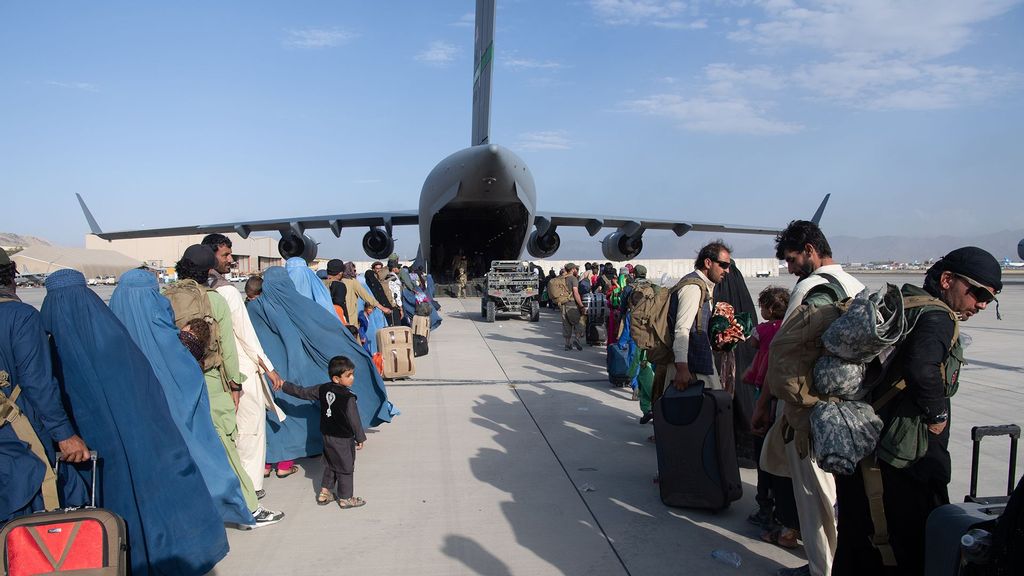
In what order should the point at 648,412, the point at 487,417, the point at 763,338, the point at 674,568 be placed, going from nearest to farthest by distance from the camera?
the point at 674,568
the point at 763,338
the point at 648,412
the point at 487,417

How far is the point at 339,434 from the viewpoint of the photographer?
439cm

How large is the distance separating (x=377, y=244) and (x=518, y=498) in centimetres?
2113

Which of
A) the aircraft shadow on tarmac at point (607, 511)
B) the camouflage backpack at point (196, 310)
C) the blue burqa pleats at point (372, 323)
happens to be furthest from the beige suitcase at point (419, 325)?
the camouflage backpack at point (196, 310)

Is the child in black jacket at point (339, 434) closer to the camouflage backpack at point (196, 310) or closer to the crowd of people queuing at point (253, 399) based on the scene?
the crowd of people queuing at point (253, 399)

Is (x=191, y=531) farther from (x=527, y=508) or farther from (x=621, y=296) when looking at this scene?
(x=621, y=296)

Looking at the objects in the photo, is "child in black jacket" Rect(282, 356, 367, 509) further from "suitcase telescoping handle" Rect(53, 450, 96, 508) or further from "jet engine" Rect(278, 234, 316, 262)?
"jet engine" Rect(278, 234, 316, 262)

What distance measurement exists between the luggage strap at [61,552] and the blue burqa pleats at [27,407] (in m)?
0.31

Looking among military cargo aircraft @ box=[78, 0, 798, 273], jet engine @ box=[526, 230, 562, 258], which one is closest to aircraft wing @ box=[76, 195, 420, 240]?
military cargo aircraft @ box=[78, 0, 798, 273]

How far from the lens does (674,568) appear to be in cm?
346

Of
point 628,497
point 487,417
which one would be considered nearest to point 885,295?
point 628,497

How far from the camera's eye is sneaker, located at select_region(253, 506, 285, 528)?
4.10 m

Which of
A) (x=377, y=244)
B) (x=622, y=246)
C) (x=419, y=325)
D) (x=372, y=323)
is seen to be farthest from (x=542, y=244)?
(x=372, y=323)

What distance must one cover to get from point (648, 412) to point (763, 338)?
239 cm

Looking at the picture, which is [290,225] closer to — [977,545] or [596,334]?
[596,334]
